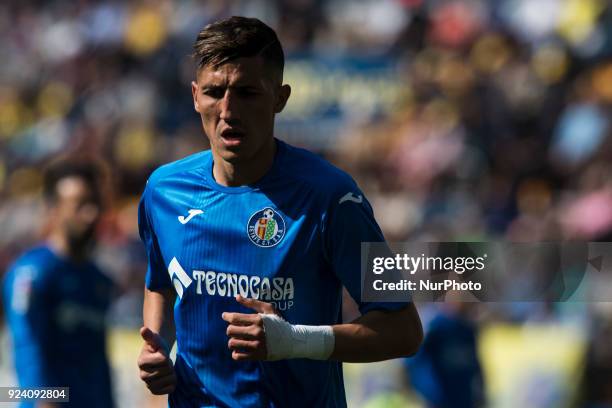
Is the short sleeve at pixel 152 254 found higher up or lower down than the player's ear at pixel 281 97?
lower down

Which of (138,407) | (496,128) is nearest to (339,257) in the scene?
(138,407)

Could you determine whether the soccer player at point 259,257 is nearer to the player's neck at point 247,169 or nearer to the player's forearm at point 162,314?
the player's neck at point 247,169

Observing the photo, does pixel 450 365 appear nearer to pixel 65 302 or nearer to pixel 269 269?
pixel 65 302

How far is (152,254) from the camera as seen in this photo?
4.86 m

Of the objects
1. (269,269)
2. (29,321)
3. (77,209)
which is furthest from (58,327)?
(269,269)

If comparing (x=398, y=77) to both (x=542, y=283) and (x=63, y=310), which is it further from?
(x=63, y=310)

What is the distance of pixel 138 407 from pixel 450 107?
5.39 m

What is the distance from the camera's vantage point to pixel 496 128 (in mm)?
14008

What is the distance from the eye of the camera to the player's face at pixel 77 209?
7.40 m

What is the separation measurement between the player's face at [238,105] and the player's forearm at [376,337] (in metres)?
0.72

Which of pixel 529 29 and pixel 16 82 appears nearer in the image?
pixel 529 29

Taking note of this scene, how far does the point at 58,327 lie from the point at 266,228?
10.0 feet

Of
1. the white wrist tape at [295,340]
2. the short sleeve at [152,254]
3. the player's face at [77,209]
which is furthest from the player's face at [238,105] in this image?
the player's face at [77,209]

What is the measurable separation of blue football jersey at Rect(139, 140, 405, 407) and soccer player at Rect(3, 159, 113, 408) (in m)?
2.49
